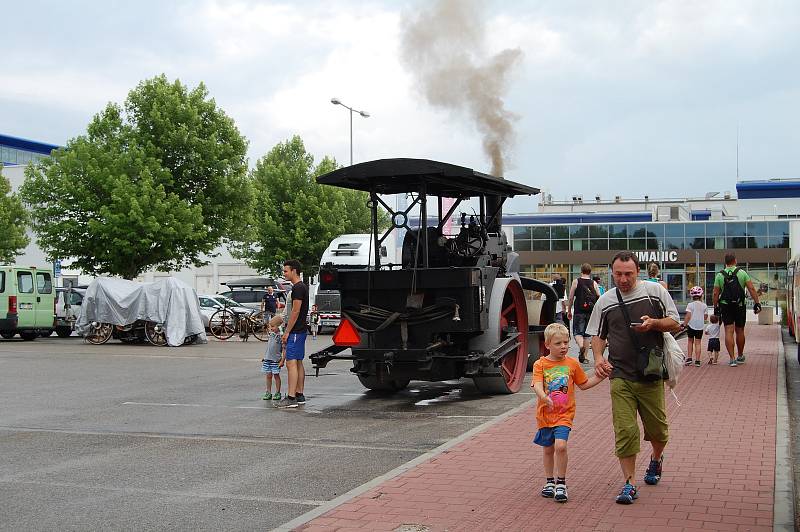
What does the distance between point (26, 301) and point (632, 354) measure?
24.4 metres

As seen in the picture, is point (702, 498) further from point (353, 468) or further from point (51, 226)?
point (51, 226)

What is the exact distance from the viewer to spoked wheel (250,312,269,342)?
27.3 meters

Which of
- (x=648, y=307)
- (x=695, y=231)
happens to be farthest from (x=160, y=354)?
(x=695, y=231)

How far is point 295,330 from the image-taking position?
11359mm

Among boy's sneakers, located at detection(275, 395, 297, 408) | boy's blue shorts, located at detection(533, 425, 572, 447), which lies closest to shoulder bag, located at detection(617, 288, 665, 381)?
boy's blue shorts, located at detection(533, 425, 572, 447)

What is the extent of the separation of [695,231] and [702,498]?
57.9 metres

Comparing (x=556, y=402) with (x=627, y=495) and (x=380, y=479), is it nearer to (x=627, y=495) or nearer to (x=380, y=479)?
(x=627, y=495)

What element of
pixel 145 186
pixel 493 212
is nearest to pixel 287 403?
pixel 493 212

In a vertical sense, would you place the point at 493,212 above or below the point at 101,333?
above

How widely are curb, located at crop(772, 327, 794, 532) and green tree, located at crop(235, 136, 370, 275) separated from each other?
3789cm

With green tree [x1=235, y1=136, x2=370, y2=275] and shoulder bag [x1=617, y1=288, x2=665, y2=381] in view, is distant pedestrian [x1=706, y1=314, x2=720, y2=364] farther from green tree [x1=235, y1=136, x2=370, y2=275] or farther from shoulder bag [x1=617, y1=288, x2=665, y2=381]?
green tree [x1=235, y1=136, x2=370, y2=275]

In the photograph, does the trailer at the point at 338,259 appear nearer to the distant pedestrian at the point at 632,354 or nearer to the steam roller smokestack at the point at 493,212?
the steam roller smokestack at the point at 493,212

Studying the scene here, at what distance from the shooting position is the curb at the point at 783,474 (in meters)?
5.65

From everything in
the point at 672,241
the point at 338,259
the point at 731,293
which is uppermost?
the point at 672,241
